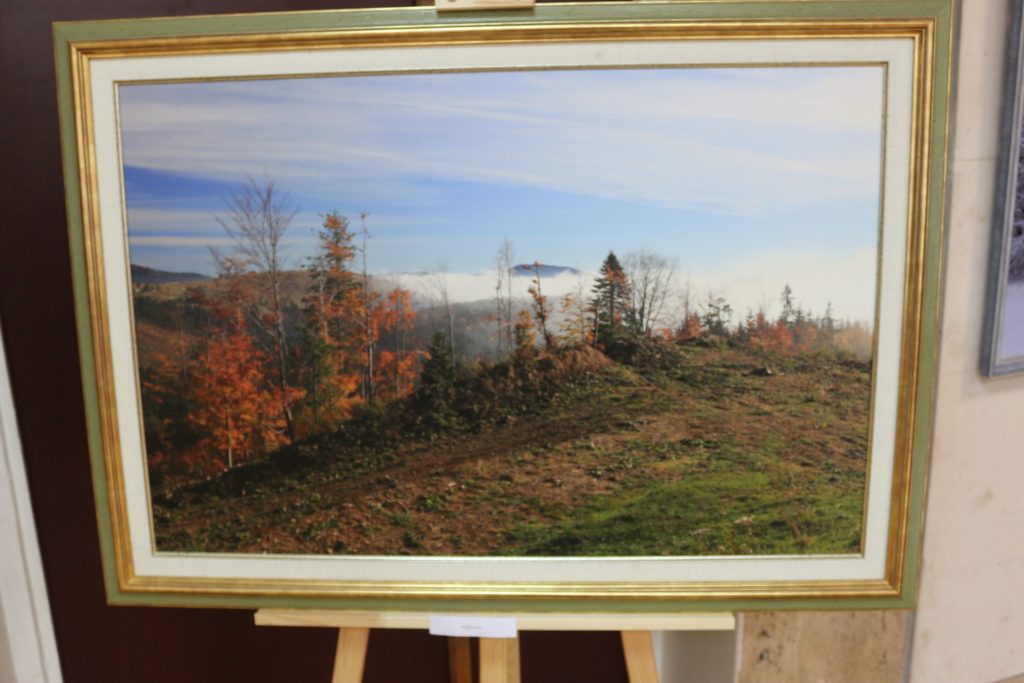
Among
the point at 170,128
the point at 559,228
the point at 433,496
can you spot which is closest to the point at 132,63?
the point at 170,128

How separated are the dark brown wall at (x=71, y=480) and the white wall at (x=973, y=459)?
0.89 meters

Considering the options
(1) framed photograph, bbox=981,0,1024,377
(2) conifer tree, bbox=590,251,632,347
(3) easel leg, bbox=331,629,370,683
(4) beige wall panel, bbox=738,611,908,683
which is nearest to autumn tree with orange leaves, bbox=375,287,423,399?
(2) conifer tree, bbox=590,251,632,347

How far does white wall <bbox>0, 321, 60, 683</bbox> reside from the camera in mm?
1756

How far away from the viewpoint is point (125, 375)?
1.29m

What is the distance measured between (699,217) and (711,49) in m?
0.27

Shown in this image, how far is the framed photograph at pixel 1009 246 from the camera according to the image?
1.48 metres

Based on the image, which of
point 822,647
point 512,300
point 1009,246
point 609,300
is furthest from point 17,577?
point 1009,246

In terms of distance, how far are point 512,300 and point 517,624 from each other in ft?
1.92

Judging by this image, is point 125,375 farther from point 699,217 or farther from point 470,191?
point 699,217

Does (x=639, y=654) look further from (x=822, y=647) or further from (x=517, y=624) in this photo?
(x=822, y=647)

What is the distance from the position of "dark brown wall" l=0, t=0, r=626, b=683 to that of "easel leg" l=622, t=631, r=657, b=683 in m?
0.73

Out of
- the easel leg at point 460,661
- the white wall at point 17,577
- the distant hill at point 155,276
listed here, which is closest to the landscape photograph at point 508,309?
the distant hill at point 155,276

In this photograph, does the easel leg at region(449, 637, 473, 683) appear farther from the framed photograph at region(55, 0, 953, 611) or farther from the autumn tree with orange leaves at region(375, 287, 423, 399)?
the autumn tree with orange leaves at region(375, 287, 423, 399)

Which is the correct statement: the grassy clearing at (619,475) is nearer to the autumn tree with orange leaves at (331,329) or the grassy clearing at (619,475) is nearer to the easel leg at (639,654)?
the autumn tree with orange leaves at (331,329)
